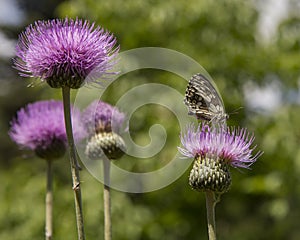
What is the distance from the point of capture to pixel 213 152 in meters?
2.13

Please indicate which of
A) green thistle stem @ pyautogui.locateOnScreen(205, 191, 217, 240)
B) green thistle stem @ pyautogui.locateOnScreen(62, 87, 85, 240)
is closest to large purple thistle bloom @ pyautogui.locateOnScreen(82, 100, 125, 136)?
green thistle stem @ pyautogui.locateOnScreen(62, 87, 85, 240)

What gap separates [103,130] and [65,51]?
34.9 inches

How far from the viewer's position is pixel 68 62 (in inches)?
85.3

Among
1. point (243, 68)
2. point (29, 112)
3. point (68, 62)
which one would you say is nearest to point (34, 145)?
point (29, 112)

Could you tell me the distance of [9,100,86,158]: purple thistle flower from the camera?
317cm

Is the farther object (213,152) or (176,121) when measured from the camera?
(176,121)

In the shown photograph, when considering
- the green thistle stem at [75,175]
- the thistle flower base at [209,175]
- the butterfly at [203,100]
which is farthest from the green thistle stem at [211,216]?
the green thistle stem at [75,175]

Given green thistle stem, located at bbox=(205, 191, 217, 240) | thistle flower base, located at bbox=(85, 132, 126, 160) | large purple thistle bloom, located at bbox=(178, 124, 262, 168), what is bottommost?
green thistle stem, located at bbox=(205, 191, 217, 240)

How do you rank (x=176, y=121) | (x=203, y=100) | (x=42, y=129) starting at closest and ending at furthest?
(x=203, y=100), (x=42, y=129), (x=176, y=121)

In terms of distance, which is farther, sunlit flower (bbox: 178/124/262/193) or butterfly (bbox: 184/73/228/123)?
butterfly (bbox: 184/73/228/123)

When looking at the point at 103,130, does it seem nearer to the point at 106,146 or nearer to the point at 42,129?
the point at 106,146

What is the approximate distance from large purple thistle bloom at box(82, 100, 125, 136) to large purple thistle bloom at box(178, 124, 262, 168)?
0.91 meters

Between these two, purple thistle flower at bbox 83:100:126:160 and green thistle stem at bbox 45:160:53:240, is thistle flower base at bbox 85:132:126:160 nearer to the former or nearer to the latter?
purple thistle flower at bbox 83:100:126:160

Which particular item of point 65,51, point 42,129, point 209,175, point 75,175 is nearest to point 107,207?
point 75,175
